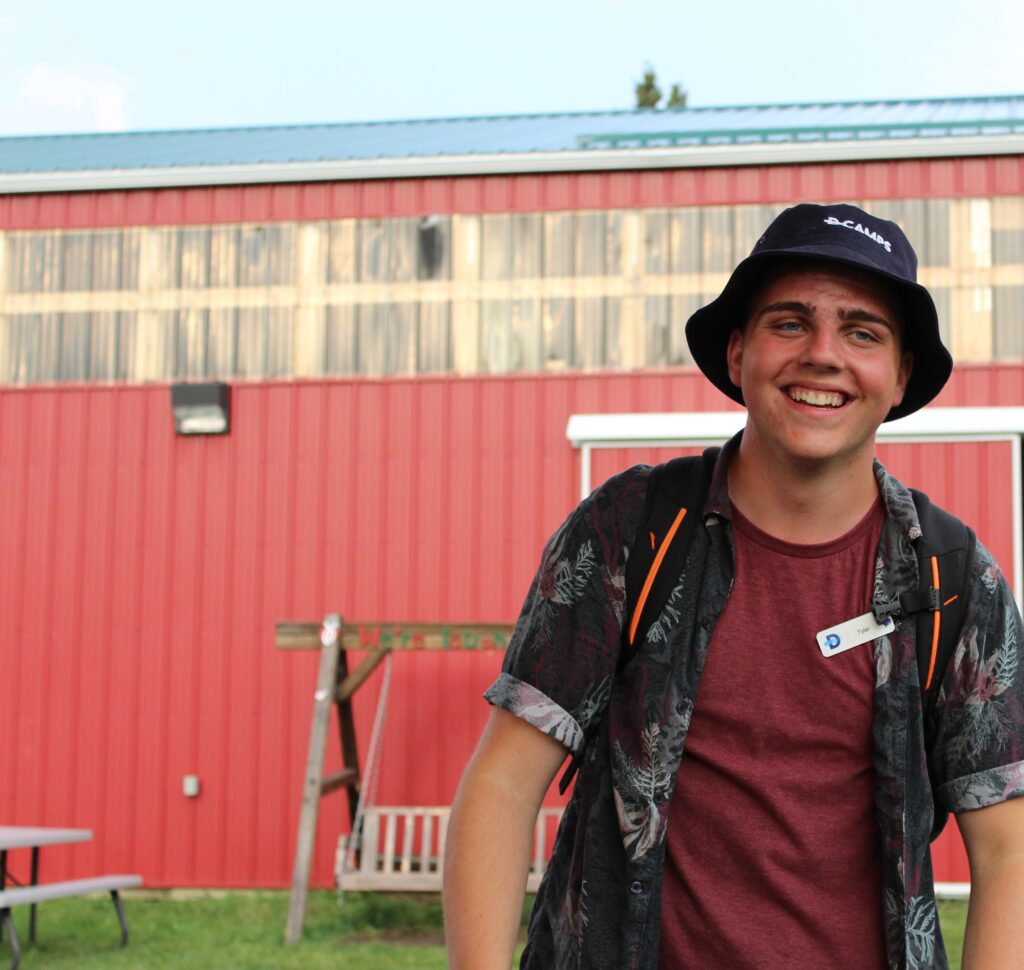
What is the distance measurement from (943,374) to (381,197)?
832cm

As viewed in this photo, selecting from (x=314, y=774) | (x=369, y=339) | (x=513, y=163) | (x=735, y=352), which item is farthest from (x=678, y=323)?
(x=735, y=352)

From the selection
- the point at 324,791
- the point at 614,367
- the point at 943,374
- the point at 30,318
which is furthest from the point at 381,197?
the point at 943,374

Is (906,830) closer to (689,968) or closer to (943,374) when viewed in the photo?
(689,968)

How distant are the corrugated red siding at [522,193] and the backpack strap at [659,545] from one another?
801 centimetres

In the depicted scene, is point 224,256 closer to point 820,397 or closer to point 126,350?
point 126,350

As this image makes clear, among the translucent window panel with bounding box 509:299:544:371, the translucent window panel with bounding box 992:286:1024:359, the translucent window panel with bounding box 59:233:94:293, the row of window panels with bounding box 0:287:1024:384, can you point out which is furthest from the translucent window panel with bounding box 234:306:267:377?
the translucent window panel with bounding box 992:286:1024:359

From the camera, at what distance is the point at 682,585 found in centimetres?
196

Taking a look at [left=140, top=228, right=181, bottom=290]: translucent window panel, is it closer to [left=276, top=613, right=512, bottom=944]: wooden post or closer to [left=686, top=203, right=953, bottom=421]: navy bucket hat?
[left=276, top=613, right=512, bottom=944]: wooden post

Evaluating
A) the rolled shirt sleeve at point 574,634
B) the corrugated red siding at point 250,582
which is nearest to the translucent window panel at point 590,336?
the corrugated red siding at point 250,582

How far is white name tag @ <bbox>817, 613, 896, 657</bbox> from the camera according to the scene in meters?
1.92

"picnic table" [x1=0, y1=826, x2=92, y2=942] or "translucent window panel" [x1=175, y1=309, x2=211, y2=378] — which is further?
"translucent window panel" [x1=175, y1=309, x2=211, y2=378]

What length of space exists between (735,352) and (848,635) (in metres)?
0.48

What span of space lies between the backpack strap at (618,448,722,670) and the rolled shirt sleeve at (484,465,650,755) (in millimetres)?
14

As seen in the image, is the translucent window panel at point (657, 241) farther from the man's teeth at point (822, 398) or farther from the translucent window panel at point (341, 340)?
the man's teeth at point (822, 398)
